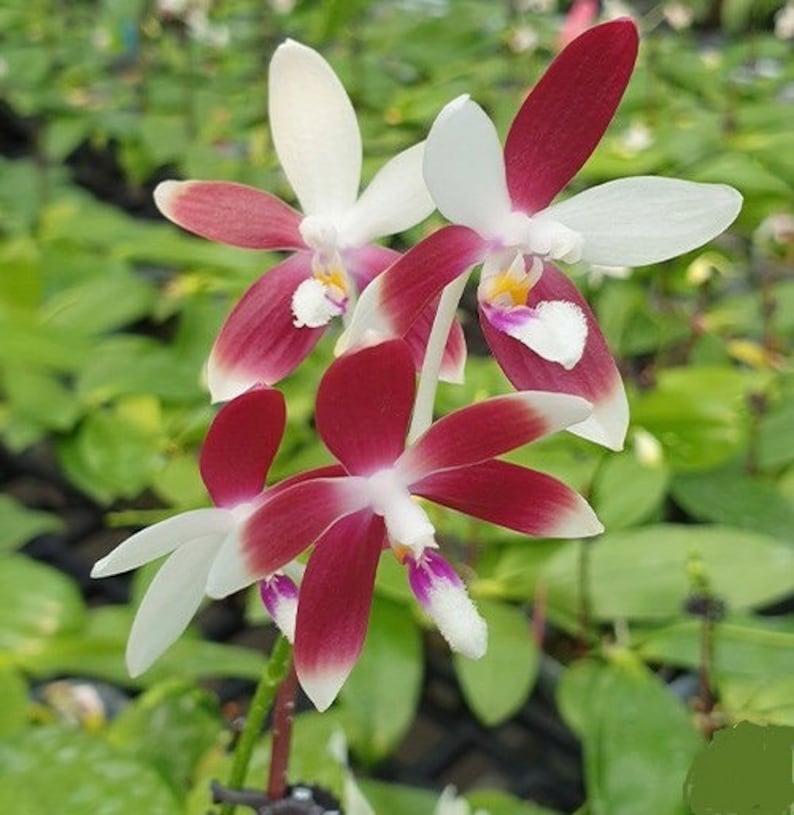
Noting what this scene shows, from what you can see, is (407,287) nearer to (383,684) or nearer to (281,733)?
(281,733)

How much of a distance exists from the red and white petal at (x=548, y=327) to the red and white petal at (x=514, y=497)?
33mm

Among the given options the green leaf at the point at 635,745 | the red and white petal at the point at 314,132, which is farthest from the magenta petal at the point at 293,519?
the green leaf at the point at 635,745

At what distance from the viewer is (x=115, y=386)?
0.97 m

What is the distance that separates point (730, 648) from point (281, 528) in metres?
0.42

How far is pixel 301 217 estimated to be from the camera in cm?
39

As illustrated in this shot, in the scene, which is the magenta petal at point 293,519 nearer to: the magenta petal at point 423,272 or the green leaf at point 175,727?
the magenta petal at point 423,272

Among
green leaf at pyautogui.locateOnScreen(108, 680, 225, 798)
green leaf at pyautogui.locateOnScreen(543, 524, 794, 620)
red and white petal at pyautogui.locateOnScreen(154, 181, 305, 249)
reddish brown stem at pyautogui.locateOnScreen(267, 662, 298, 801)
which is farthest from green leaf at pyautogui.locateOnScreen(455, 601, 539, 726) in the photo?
red and white petal at pyautogui.locateOnScreen(154, 181, 305, 249)

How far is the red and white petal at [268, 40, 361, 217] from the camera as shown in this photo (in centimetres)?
38

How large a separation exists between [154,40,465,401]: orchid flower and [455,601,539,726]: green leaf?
37 cm

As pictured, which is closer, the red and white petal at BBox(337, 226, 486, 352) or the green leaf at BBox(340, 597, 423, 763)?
the red and white petal at BBox(337, 226, 486, 352)

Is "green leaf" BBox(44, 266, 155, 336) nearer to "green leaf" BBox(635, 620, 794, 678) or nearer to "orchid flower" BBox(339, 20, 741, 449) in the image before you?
"green leaf" BBox(635, 620, 794, 678)

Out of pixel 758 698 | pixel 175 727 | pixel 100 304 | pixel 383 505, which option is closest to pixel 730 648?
pixel 758 698

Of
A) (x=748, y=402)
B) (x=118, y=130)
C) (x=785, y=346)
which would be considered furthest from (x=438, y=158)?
(x=118, y=130)

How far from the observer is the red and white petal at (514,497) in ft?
1.09
